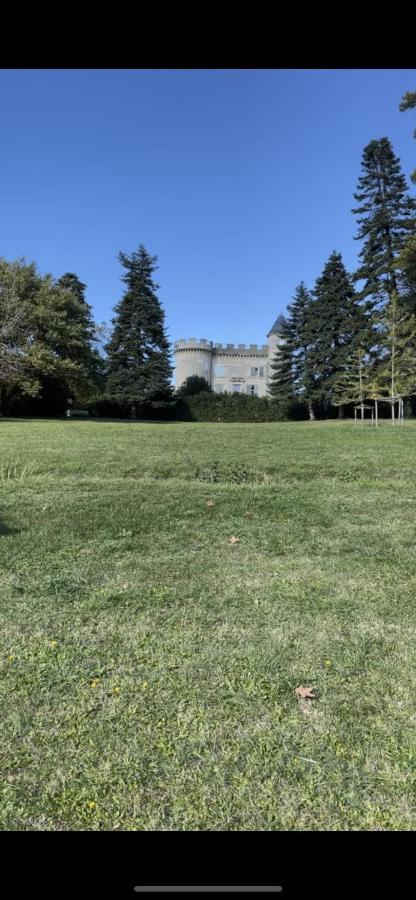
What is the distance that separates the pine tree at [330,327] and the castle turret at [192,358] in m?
16.9

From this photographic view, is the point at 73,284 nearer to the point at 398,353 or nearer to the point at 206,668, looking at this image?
the point at 398,353

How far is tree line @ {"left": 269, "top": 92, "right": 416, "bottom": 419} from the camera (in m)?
33.2

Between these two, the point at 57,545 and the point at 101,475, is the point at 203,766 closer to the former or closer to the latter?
the point at 57,545

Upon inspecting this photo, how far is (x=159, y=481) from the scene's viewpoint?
21.6 ft

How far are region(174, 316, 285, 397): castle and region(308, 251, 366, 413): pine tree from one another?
14.3 metres

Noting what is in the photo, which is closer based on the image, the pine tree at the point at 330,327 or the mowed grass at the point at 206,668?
the mowed grass at the point at 206,668

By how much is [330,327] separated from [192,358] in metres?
19.3

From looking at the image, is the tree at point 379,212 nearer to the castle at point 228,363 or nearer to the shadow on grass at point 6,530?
the castle at point 228,363

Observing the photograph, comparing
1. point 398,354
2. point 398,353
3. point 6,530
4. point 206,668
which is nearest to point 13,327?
point 398,353

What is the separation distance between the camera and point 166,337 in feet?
119

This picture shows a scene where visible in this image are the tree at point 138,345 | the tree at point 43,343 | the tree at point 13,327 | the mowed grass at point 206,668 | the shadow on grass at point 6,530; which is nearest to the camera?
the mowed grass at point 206,668

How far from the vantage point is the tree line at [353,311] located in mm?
33156

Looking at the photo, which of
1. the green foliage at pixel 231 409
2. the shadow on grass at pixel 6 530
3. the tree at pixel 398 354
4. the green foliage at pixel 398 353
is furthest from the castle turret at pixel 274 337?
the shadow on grass at pixel 6 530
